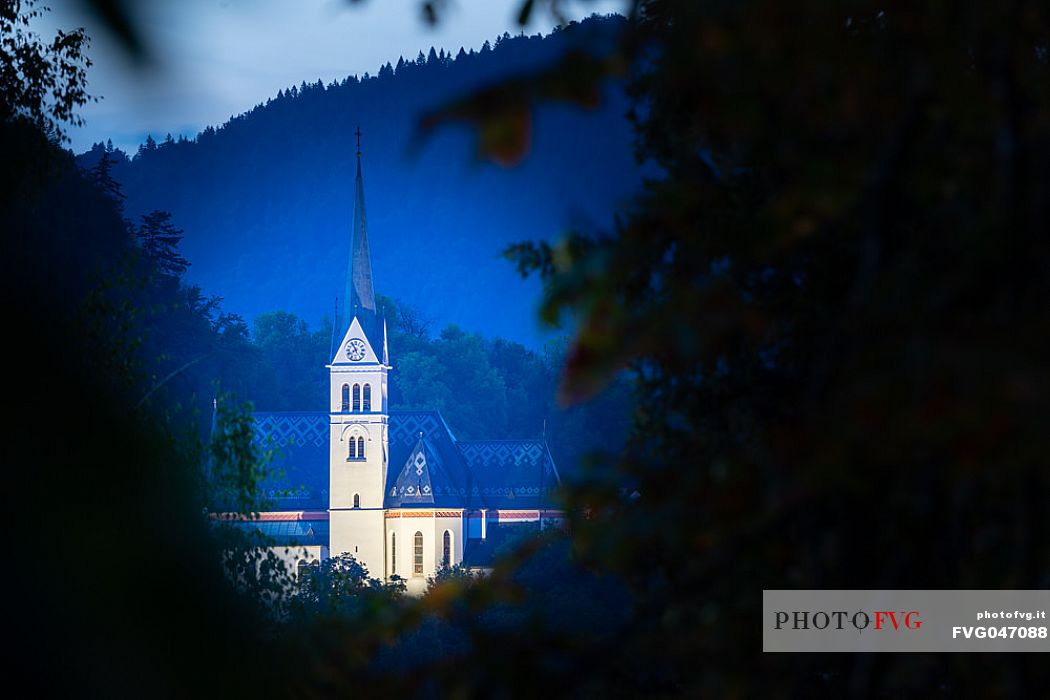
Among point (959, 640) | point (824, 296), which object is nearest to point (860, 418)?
point (959, 640)

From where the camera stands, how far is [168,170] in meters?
1.62

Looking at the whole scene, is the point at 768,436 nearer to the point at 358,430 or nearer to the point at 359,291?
the point at 358,430

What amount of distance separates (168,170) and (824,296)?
356 centimetres

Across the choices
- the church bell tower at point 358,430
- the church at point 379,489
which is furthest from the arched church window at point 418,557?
the church bell tower at point 358,430

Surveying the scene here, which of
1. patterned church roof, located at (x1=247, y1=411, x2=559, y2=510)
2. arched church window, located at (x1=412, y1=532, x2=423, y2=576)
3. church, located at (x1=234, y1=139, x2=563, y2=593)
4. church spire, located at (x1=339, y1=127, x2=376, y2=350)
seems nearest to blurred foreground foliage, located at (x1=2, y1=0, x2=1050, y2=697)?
church, located at (x1=234, y1=139, x2=563, y2=593)

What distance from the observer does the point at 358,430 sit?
74812 mm

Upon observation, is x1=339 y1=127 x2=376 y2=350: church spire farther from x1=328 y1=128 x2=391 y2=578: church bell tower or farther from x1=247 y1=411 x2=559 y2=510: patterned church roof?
x1=247 y1=411 x2=559 y2=510: patterned church roof

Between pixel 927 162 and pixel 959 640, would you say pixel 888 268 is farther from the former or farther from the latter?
pixel 959 640

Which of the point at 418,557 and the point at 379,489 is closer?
the point at 418,557

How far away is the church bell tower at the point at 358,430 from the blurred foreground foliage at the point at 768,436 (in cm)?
7112

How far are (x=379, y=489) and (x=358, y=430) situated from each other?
3716 mm

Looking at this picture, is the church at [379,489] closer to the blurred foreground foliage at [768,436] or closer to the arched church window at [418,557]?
the arched church window at [418,557]

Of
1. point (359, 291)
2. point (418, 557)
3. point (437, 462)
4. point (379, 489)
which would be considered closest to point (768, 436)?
point (418, 557)

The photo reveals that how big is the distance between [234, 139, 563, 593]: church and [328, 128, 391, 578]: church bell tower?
6cm
